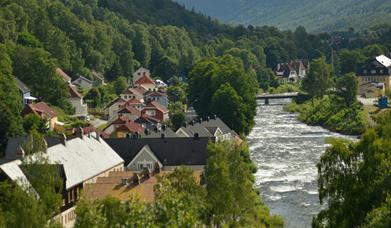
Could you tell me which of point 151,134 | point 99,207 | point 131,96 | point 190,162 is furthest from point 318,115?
point 99,207

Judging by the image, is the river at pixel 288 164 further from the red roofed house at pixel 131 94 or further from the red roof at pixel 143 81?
the red roof at pixel 143 81

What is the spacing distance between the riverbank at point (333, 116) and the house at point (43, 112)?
25.1 m

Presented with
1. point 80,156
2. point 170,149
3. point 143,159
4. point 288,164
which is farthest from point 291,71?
point 80,156

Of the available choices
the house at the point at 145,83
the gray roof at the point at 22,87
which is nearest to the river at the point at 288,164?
the house at the point at 145,83

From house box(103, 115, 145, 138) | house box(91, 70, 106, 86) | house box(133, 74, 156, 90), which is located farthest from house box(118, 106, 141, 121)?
house box(133, 74, 156, 90)

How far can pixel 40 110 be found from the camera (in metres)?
65.4

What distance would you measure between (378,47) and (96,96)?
6559 cm

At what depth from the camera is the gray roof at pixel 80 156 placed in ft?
132

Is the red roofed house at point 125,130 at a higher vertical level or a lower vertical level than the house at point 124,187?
higher

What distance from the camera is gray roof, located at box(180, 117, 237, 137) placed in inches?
2336

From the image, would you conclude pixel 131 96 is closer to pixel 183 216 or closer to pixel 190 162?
pixel 190 162

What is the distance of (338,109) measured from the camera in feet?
298

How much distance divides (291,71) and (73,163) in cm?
11007

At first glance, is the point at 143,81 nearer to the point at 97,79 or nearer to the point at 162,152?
the point at 97,79
